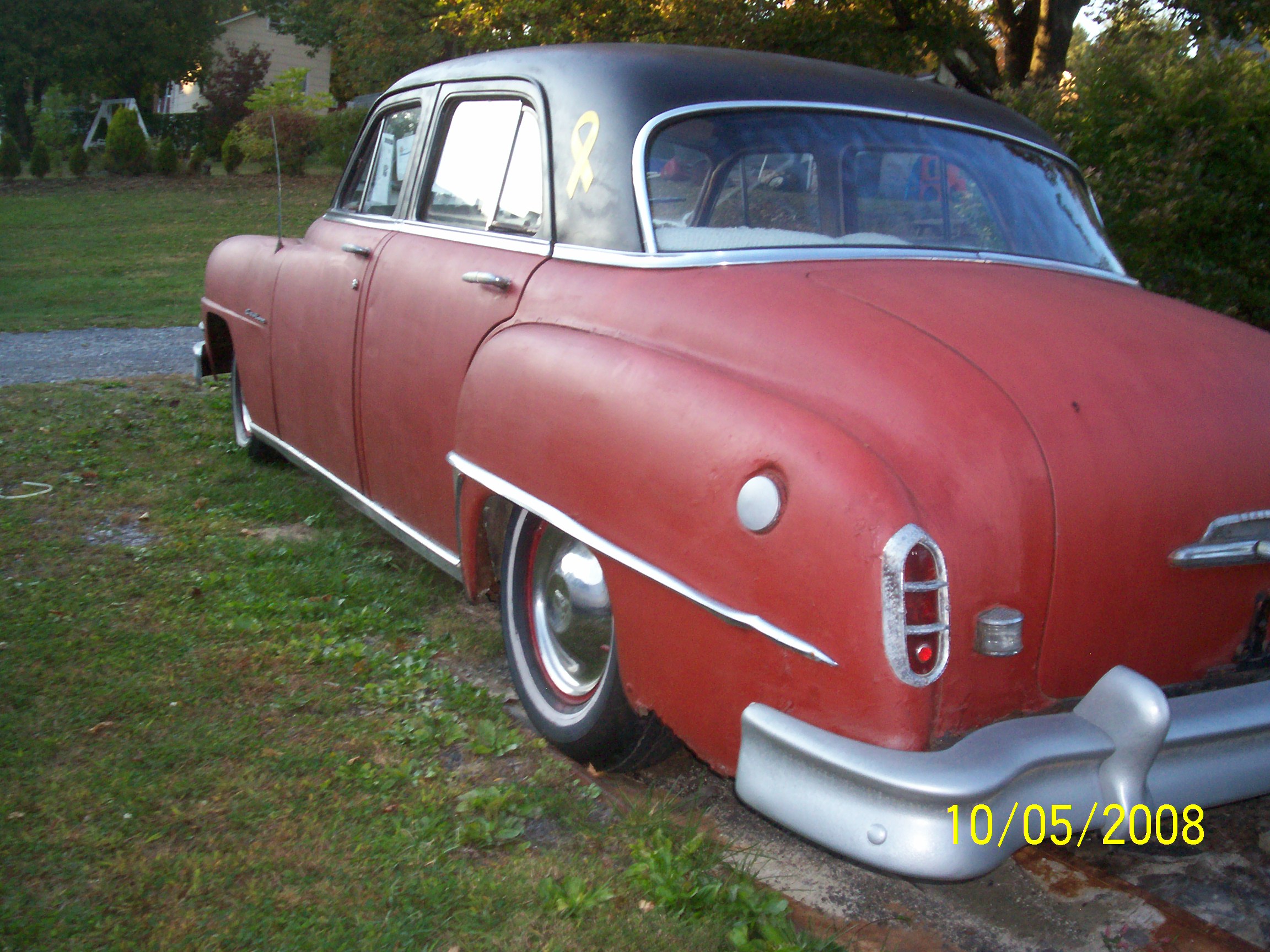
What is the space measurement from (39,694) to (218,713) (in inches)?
21.4

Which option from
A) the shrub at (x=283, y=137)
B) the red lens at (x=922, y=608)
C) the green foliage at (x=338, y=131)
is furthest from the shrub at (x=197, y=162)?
the red lens at (x=922, y=608)

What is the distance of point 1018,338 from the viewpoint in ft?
7.47

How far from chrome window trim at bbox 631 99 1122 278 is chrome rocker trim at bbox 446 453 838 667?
675 millimetres

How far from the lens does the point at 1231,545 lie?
7.10ft

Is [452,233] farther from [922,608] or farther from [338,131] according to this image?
[338,131]

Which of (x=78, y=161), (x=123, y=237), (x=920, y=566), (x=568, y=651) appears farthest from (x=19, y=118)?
(x=920, y=566)

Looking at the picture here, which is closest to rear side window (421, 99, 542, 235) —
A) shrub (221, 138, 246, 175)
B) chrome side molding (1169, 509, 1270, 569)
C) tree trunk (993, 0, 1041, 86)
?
chrome side molding (1169, 509, 1270, 569)

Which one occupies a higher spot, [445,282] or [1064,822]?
[445,282]

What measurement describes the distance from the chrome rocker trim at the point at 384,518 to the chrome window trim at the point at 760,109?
46.0 inches

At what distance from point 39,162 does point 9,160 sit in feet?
1.96

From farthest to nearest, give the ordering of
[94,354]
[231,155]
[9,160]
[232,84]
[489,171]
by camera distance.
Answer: [232,84], [231,155], [9,160], [94,354], [489,171]

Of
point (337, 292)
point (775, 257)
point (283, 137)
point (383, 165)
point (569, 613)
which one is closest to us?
point (775, 257)

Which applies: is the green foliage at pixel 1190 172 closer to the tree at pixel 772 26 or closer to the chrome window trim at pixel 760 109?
the chrome window trim at pixel 760 109

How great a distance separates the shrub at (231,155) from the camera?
88.5 ft
